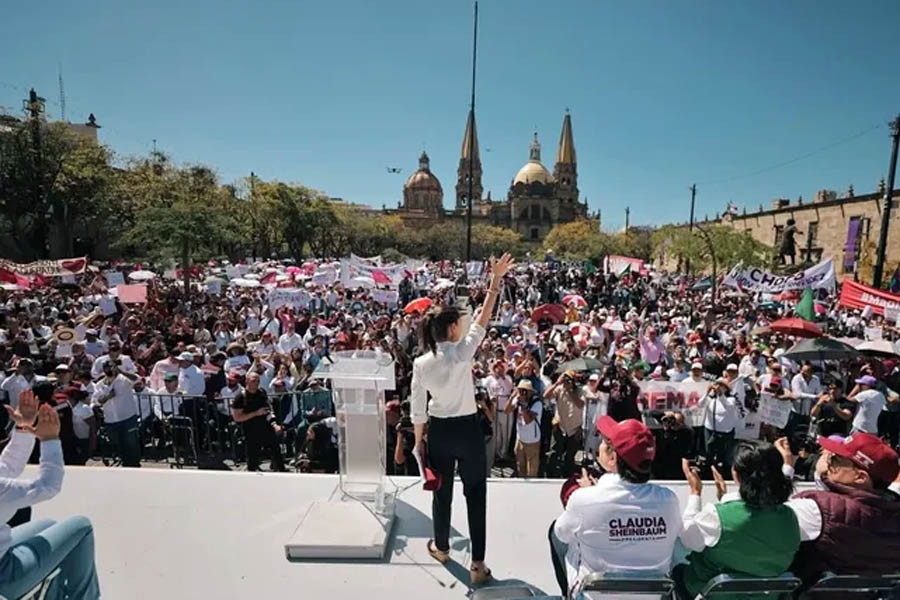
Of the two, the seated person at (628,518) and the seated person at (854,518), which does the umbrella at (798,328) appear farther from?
the seated person at (628,518)

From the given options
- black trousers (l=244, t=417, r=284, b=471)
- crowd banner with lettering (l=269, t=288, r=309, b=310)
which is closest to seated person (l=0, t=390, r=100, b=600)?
black trousers (l=244, t=417, r=284, b=471)

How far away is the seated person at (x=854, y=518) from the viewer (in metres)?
2.28

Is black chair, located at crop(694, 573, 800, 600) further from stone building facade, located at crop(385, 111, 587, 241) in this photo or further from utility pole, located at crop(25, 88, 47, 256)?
stone building facade, located at crop(385, 111, 587, 241)

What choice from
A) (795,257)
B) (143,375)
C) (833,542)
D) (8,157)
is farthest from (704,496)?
(795,257)

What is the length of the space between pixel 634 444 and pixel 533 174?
119 metres

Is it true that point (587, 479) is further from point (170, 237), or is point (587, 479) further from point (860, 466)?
point (170, 237)

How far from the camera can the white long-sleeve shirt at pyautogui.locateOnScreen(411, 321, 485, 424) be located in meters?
2.85

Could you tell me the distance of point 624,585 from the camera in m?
2.04

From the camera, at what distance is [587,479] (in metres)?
2.57

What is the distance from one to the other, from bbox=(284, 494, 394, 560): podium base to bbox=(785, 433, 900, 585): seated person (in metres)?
2.33

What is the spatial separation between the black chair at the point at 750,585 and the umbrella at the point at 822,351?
23.3 ft

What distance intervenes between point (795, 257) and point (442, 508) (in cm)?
4650

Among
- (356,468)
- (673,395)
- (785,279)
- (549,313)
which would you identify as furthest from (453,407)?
(785,279)

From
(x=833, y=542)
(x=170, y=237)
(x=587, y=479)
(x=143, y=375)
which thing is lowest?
(x=143, y=375)
